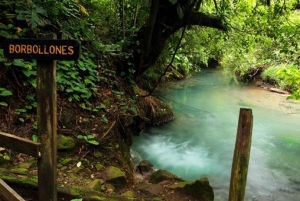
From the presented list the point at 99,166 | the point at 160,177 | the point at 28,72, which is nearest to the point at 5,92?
the point at 28,72

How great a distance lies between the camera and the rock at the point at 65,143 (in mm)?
4402

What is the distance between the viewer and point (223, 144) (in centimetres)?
919

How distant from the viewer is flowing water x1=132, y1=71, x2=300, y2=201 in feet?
22.6

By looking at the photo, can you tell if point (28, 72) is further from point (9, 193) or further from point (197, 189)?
point (197, 189)

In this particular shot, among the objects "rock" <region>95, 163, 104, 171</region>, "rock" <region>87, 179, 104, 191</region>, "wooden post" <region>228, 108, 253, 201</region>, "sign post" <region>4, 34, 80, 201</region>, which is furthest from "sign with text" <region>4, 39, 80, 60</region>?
"rock" <region>95, 163, 104, 171</region>

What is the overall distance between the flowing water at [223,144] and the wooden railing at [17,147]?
437 cm

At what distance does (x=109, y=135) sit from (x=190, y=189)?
65.3 inches

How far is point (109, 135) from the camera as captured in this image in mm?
5285

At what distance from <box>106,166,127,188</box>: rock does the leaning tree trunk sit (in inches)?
130

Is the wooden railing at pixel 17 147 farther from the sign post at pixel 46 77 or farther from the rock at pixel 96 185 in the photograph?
the rock at pixel 96 185

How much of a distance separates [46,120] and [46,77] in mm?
326

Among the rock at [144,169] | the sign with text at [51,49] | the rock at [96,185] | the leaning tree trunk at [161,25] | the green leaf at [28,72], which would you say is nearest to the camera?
the sign with text at [51,49]

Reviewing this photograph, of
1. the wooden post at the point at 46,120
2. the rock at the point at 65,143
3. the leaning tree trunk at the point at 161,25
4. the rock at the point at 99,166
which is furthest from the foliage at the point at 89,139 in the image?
the leaning tree trunk at the point at 161,25

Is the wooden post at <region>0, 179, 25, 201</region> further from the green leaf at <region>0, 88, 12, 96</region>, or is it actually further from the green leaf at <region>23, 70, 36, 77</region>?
the green leaf at <region>23, 70, 36, 77</region>
